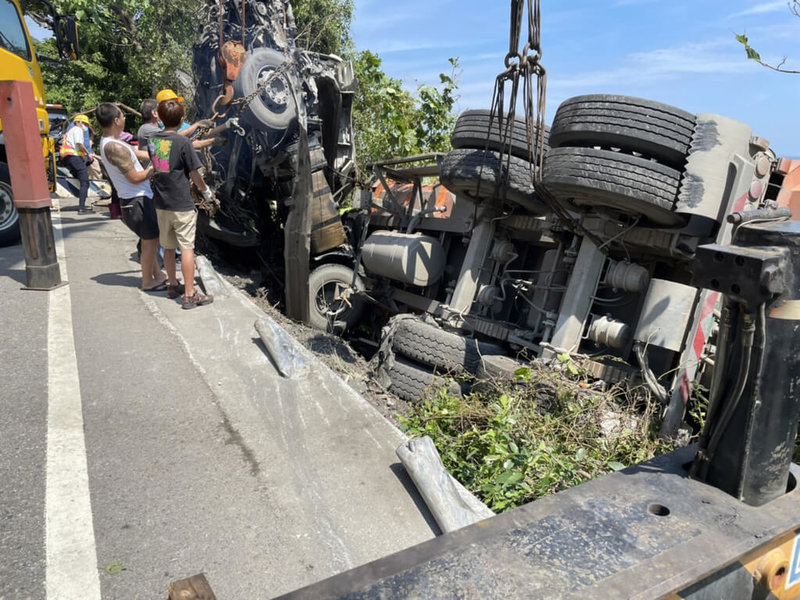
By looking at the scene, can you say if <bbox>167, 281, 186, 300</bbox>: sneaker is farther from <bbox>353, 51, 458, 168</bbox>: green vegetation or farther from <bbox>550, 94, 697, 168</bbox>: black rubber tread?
<bbox>353, 51, 458, 168</bbox>: green vegetation

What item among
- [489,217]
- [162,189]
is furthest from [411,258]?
[162,189]

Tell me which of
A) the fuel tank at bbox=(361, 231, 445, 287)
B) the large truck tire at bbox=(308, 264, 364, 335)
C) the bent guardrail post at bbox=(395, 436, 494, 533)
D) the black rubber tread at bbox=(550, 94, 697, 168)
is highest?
the black rubber tread at bbox=(550, 94, 697, 168)

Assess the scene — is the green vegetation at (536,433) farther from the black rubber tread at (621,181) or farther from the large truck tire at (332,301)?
the large truck tire at (332,301)

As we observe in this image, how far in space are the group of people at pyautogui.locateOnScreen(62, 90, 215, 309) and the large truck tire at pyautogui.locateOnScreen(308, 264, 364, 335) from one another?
1.84 metres

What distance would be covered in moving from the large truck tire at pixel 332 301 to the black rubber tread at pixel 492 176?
2.44 meters

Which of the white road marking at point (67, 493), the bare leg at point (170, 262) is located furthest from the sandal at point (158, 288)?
the white road marking at point (67, 493)

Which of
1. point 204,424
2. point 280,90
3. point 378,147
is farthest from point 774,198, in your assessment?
point 378,147

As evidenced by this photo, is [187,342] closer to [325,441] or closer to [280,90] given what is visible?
[325,441]

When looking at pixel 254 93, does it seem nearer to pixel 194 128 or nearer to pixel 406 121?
pixel 194 128

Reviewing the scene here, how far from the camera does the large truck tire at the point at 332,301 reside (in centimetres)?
700

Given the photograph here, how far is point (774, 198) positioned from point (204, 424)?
13.6 feet

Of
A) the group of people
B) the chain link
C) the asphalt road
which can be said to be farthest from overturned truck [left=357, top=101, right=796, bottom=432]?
the chain link

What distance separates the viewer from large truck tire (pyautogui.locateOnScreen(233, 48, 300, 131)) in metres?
6.71

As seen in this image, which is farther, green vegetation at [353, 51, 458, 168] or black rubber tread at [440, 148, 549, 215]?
green vegetation at [353, 51, 458, 168]
